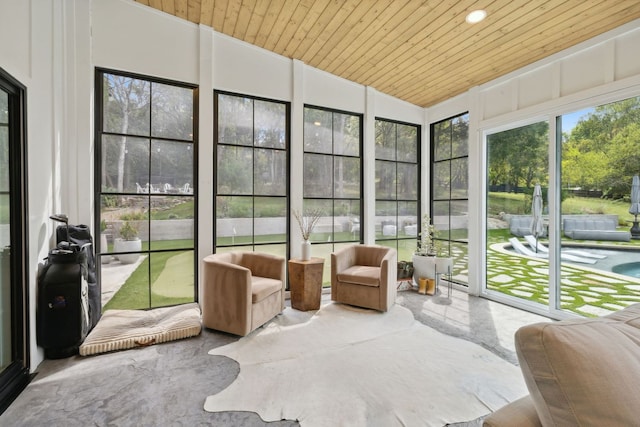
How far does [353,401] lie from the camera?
6.35 ft

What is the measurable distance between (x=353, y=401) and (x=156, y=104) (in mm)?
3515

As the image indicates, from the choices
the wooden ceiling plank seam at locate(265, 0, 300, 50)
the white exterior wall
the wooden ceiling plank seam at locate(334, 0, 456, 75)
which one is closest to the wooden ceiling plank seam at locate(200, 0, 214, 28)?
the wooden ceiling plank seam at locate(265, 0, 300, 50)

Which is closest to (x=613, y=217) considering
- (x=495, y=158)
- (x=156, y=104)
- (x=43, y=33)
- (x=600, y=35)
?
(x=495, y=158)

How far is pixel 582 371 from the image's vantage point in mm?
711

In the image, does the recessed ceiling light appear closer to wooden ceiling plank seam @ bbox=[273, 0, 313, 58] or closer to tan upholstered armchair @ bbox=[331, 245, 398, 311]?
wooden ceiling plank seam @ bbox=[273, 0, 313, 58]

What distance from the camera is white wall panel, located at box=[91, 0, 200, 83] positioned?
3131 mm

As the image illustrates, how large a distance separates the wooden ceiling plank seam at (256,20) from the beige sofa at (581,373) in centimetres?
342

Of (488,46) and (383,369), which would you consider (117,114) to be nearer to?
(383,369)

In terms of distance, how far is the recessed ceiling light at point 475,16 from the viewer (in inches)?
110

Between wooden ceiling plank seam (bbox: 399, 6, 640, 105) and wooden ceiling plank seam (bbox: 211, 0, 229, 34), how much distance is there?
2.77 metres

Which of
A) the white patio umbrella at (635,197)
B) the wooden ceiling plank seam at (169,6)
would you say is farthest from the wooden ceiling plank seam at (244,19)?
the white patio umbrella at (635,197)

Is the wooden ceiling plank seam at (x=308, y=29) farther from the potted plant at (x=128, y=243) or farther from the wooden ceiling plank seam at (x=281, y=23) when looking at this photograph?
the potted plant at (x=128, y=243)

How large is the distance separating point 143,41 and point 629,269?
5521 millimetres

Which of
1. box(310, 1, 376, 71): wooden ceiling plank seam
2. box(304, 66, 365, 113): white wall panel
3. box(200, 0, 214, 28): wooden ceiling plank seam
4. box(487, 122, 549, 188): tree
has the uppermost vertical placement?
box(200, 0, 214, 28): wooden ceiling plank seam
